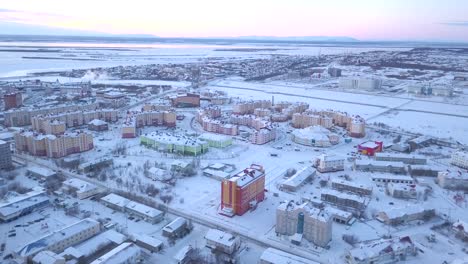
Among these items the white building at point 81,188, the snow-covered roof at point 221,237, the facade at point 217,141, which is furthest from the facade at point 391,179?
the white building at point 81,188

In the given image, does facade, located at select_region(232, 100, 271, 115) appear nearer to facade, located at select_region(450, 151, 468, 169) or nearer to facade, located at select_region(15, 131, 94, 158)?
facade, located at select_region(15, 131, 94, 158)

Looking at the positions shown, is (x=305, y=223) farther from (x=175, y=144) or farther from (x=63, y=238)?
(x=175, y=144)

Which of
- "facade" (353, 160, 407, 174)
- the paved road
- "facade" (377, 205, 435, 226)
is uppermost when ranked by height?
"facade" (353, 160, 407, 174)

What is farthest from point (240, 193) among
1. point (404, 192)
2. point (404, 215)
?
point (404, 192)

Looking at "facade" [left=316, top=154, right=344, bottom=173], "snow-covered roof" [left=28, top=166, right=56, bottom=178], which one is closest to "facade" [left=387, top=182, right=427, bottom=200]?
"facade" [left=316, top=154, right=344, bottom=173]

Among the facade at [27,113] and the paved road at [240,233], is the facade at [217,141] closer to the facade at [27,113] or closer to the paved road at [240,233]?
the paved road at [240,233]

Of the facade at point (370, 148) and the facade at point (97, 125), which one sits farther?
the facade at point (97, 125)
